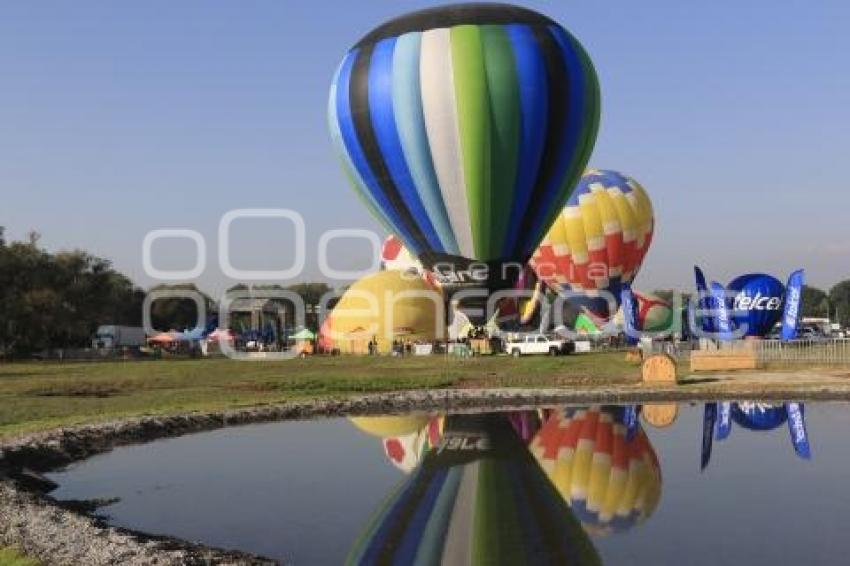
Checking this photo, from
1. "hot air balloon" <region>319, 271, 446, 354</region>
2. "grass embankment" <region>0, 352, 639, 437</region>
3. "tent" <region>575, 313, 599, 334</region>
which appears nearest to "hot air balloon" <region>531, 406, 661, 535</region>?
"grass embankment" <region>0, 352, 639, 437</region>

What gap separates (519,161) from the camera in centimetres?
3800

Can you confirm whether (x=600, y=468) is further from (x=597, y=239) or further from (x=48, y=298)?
(x=48, y=298)

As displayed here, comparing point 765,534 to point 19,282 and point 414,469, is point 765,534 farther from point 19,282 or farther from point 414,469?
point 19,282

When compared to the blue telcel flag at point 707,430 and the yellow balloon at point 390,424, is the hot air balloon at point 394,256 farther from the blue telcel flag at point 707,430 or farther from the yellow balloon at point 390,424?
the blue telcel flag at point 707,430

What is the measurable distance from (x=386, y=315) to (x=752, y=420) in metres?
47.1

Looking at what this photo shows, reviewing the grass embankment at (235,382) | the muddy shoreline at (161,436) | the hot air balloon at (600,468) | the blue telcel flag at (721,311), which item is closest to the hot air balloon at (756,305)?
the blue telcel flag at (721,311)

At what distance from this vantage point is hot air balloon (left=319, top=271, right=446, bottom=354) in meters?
71.4

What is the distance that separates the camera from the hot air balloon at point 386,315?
7138 cm

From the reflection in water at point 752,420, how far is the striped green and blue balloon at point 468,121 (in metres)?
12.7

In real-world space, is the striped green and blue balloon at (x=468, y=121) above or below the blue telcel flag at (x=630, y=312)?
above

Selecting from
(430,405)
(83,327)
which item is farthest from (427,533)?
(83,327)

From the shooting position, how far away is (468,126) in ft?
122

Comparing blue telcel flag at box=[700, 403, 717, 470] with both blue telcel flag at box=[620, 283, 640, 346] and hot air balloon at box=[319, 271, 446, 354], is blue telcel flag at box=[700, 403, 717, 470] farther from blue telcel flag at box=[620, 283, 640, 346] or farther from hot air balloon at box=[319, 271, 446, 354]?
hot air balloon at box=[319, 271, 446, 354]

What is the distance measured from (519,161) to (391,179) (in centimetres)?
524
